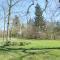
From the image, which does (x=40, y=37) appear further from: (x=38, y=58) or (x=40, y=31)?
(x=38, y=58)

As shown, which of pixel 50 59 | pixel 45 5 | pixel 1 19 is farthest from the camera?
pixel 1 19

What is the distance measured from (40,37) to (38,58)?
46936 mm

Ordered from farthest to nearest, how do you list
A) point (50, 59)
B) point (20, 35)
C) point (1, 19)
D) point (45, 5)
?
point (20, 35) < point (1, 19) < point (45, 5) < point (50, 59)

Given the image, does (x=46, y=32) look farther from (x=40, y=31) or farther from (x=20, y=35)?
(x=20, y=35)

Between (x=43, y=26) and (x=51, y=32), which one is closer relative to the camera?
(x=43, y=26)

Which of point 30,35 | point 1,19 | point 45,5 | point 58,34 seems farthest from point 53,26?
point 45,5

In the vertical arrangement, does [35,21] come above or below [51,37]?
above

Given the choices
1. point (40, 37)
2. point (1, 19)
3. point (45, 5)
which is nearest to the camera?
Result: point (45, 5)

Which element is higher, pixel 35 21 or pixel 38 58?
pixel 35 21

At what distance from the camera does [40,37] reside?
205 ft

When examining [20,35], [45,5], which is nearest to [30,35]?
[20,35]

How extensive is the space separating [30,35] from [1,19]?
84.2ft

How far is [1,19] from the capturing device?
40.9 meters

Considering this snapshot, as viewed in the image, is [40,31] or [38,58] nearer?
[38,58]
